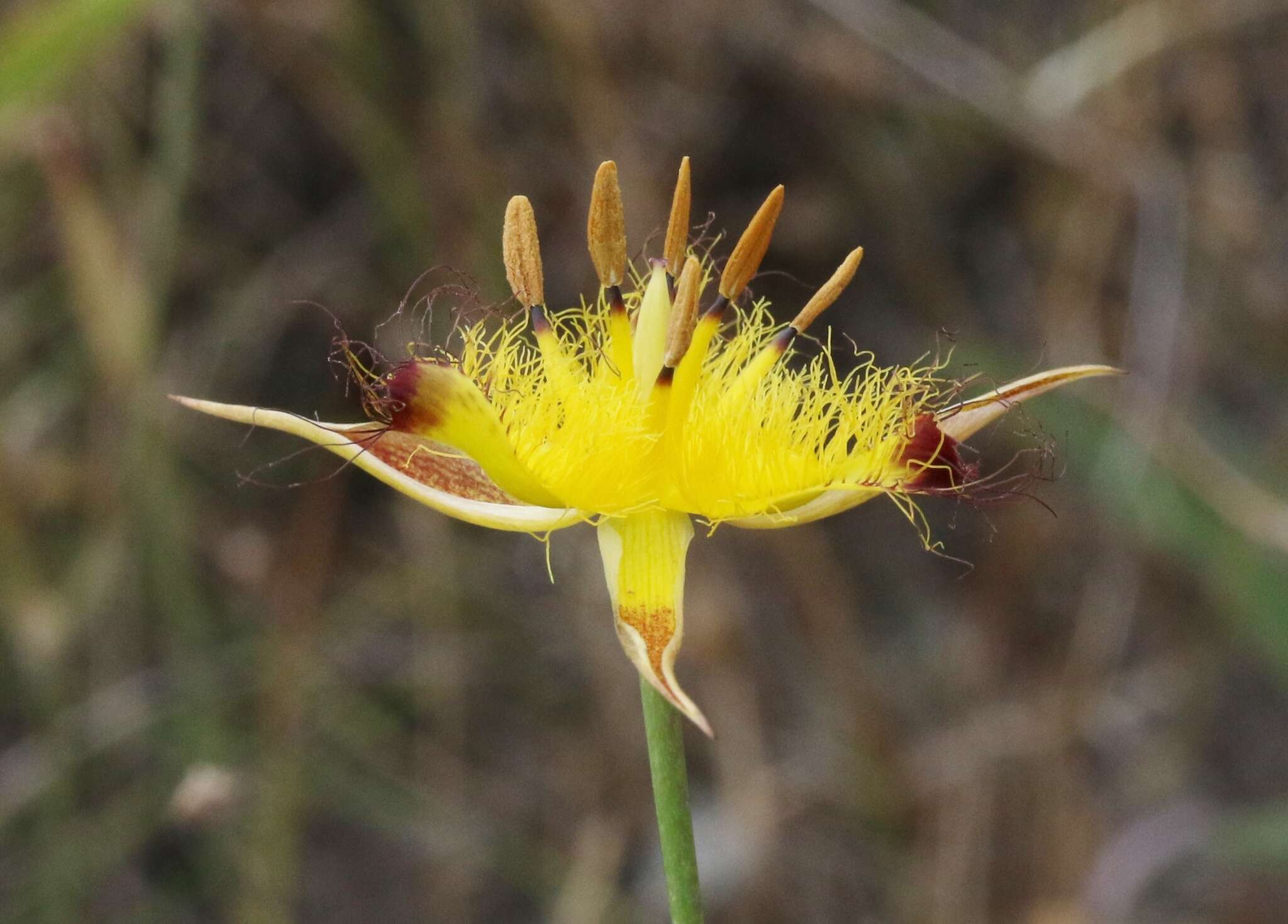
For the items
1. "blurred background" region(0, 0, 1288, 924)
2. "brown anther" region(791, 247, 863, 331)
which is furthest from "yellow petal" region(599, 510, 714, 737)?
"blurred background" region(0, 0, 1288, 924)

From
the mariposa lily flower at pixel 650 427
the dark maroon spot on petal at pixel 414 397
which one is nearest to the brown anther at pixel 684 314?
the mariposa lily flower at pixel 650 427

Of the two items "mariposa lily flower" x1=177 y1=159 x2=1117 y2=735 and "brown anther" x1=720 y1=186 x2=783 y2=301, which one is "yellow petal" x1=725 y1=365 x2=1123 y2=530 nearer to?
"mariposa lily flower" x1=177 y1=159 x2=1117 y2=735

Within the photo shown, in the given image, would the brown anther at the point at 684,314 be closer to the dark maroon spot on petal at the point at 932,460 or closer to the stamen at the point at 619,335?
the stamen at the point at 619,335

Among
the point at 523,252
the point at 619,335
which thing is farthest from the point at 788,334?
the point at 523,252

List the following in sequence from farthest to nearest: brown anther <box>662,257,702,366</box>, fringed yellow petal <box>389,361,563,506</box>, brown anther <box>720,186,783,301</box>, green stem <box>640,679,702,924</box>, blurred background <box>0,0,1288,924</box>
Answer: blurred background <box>0,0,1288,924</box> < brown anther <box>720,186,783,301</box> < brown anther <box>662,257,702,366</box> < fringed yellow petal <box>389,361,563,506</box> < green stem <box>640,679,702,924</box>

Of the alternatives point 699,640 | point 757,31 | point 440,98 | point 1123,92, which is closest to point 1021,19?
point 1123,92

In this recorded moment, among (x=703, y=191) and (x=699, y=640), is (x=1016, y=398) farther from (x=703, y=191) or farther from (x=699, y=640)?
(x=703, y=191)

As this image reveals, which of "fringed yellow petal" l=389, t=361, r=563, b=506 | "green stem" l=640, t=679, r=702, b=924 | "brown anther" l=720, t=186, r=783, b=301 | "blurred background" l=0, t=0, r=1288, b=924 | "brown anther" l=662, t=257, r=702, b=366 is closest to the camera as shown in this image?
"green stem" l=640, t=679, r=702, b=924
